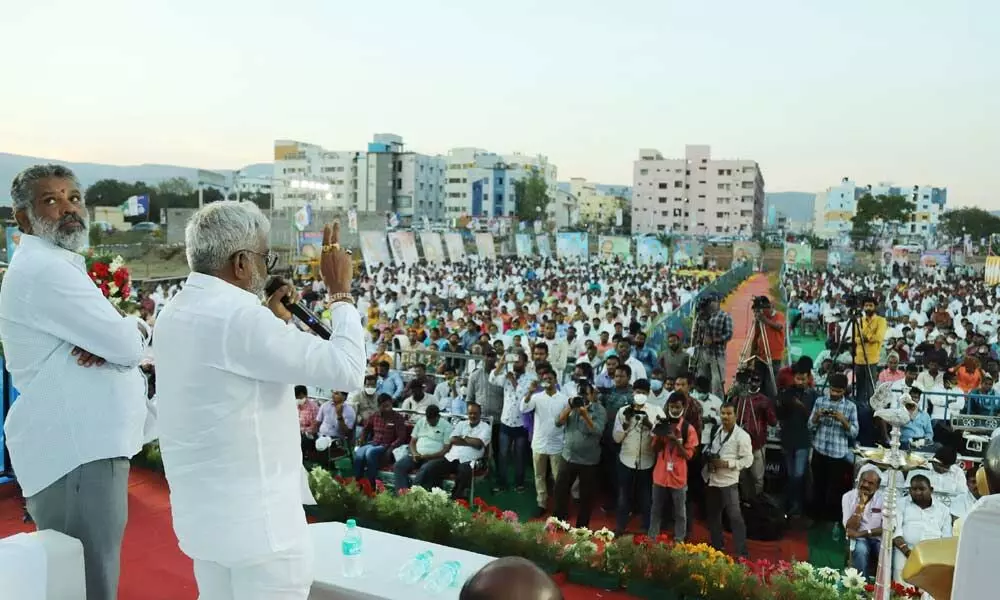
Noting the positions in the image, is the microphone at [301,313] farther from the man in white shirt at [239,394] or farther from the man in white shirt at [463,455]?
the man in white shirt at [463,455]

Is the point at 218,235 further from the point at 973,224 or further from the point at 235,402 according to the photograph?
the point at 973,224

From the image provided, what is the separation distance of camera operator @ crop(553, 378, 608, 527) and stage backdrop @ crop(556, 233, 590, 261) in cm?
2963

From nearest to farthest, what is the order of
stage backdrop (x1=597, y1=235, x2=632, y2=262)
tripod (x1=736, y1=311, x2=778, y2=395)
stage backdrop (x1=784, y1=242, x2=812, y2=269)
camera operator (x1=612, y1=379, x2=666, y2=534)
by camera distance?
camera operator (x1=612, y1=379, x2=666, y2=534) < tripod (x1=736, y1=311, x2=778, y2=395) < stage backdrop (x1=784, y1=242, x2=812, y2=269) < stage backdrop (x1=597, y1=235, x2=632, y2=262)

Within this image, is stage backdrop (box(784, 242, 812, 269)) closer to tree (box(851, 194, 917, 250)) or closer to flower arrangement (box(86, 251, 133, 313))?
tree (box(851, 194, 917, 250))

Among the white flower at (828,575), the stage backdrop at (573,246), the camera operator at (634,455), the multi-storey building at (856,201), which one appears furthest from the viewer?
the multi-storey building at (856,201)

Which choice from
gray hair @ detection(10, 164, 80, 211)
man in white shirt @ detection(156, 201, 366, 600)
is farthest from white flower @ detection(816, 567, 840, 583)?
gray hair @ detection(10, 164, 80, 211)

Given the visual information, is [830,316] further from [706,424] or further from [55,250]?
[55,250]

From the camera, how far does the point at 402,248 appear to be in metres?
28.8

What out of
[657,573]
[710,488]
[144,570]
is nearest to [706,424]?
[710,488]

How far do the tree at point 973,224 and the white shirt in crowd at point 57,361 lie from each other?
68263 millimetres

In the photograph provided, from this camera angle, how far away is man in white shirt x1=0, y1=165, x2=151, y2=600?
7.12 ft

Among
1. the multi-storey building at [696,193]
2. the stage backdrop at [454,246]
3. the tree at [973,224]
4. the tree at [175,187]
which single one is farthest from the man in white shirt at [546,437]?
the multi-storey building at [696,193]

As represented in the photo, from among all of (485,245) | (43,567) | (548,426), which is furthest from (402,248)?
(43,567)

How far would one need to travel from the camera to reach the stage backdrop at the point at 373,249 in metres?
27.0
